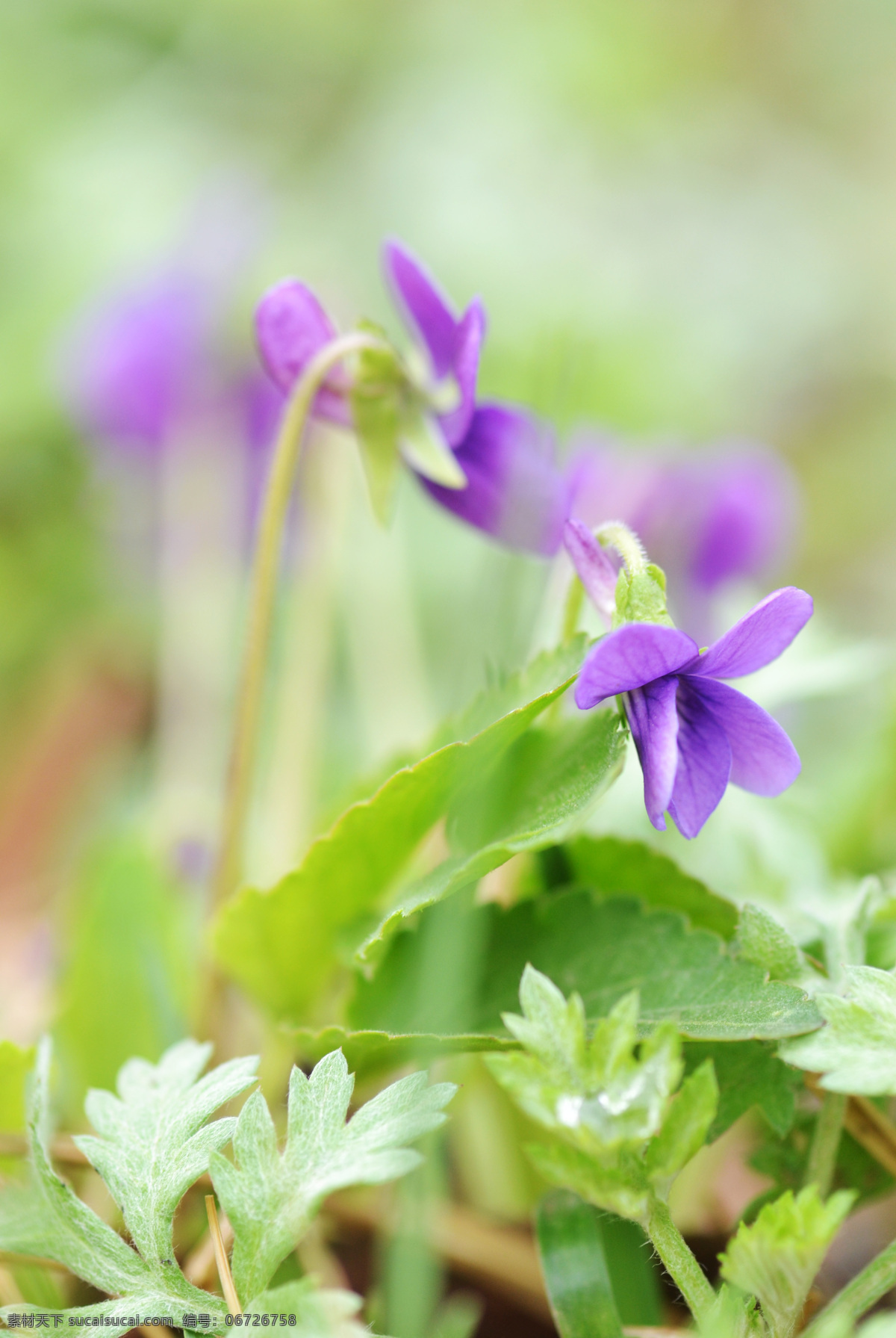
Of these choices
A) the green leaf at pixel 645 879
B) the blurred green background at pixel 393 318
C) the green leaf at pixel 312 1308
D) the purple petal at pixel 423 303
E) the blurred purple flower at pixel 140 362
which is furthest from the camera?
the blurred purple flower at pixel 140 362

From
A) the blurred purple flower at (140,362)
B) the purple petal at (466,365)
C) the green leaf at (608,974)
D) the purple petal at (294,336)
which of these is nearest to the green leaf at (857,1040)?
the green leaf at (608,974)

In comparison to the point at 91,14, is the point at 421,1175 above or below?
below

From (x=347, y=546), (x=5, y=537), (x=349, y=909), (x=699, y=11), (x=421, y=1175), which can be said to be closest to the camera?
(x=421, y=1175)

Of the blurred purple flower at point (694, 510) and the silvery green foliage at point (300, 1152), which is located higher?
the blurred purple flower at point (694, 510)

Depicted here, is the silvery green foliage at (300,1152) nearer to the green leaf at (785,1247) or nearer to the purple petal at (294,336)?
the green leaf at (785,1247)

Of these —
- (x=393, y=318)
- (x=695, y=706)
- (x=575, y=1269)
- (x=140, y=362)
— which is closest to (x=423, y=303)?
(x=695, y=706)

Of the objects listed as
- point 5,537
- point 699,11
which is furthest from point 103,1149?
point 699,11

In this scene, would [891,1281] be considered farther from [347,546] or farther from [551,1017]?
[347,546]
